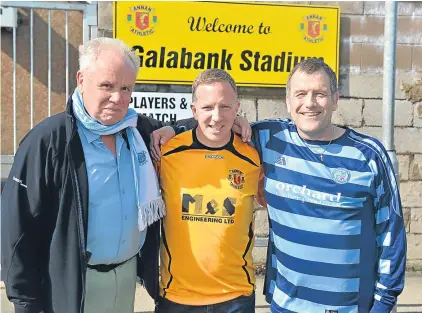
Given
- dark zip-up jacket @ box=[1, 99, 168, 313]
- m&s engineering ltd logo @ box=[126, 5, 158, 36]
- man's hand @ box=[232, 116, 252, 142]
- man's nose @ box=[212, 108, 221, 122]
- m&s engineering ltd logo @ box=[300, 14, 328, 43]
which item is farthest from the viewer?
m&s engineering ltd logo @ box=[300, 14, 328, 43]

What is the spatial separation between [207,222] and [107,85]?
0.78 m

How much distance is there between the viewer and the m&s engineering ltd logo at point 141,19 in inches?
172

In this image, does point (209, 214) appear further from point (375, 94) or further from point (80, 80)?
Result: point (375, 94)

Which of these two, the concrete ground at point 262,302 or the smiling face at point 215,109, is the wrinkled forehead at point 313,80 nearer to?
the smiling face at point 215,109

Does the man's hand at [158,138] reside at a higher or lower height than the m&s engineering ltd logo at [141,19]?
lower

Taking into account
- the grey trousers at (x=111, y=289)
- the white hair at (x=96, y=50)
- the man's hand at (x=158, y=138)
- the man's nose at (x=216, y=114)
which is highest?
the white hair at (x=96, y=50)

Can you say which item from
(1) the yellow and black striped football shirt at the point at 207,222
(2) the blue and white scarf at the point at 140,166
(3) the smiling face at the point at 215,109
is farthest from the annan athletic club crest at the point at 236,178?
(2) the blue and white scarf at the point at 140,166

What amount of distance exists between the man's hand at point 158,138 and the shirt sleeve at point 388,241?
102cm

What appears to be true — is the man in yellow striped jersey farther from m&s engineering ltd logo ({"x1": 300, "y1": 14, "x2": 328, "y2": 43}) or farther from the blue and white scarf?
m&s engineering ltd logo ({"x1": 300, "y1": 14, "x2": 328, "y2": 43})

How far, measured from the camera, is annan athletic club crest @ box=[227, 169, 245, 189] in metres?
2.39

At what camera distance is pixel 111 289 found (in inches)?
90.6

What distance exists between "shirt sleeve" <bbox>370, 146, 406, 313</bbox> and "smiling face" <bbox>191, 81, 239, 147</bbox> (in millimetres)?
718

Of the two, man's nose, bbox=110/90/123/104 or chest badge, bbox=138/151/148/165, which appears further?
chest badge, bbox=138/151/148/165

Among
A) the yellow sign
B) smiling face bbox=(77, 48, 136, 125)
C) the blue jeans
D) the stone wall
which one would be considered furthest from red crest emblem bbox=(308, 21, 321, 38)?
the blue jeans
